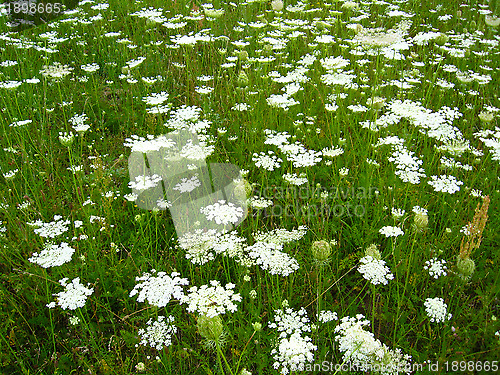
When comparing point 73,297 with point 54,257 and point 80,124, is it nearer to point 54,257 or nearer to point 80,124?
point 54,257

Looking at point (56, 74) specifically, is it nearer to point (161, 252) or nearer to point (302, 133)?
point (161, 252)

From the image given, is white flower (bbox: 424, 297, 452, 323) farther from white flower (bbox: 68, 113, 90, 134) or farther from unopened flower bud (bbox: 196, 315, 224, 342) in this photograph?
white flower (bbox: 68, 113, 90, 134)

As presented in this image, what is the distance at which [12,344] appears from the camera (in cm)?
201

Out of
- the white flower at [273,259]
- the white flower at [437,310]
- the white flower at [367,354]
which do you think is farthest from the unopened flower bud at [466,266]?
the white flower at [273,259]

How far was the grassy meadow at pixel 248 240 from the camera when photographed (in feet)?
6.17

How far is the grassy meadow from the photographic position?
188 cm

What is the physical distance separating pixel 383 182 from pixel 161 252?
1.88 metres

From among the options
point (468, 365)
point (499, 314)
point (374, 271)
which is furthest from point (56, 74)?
point (499, 314)

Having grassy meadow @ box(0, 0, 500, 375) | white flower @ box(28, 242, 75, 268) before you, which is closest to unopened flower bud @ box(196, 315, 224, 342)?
grassy meadow @ box(0, 0, 500, 375)

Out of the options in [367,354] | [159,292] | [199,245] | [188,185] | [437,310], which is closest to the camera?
[367,354]

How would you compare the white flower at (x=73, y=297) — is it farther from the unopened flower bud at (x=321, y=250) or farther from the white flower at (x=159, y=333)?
the unopened flower bud at (x=321, y=250)

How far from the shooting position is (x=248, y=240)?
2.64 m

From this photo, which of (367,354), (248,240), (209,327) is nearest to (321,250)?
(367,354)

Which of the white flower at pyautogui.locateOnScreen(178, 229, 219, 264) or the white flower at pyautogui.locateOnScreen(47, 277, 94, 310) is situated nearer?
the white flower at pyautogui.locateOnScreen(47, 277, 94, 310)
